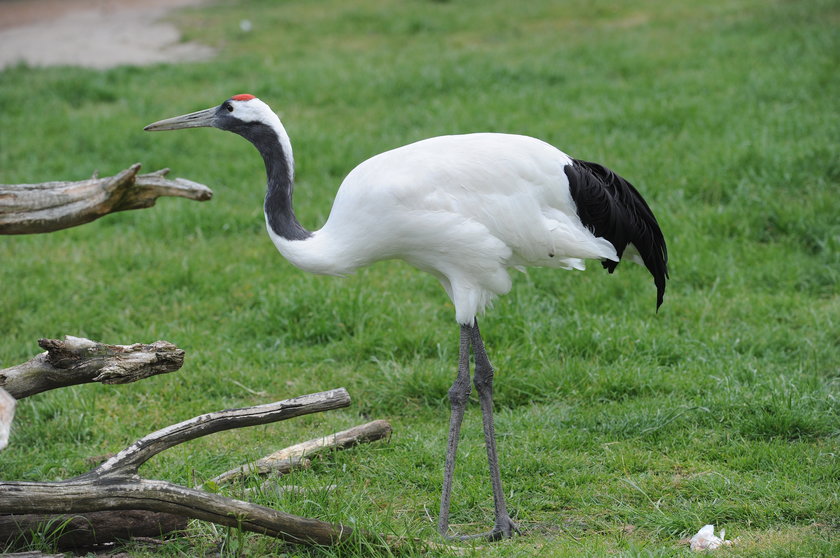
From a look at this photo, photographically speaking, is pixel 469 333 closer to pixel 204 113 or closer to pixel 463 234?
pixel 463 234

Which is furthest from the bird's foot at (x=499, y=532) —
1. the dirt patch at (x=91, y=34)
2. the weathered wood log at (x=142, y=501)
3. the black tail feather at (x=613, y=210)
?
the dirt patch at (x=91, y=34)

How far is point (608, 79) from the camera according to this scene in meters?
9.97

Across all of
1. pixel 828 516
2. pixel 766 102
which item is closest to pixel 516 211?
pixel 828 516

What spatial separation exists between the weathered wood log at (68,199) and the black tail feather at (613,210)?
5.67ft

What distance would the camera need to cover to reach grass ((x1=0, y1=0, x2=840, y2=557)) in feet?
14.4

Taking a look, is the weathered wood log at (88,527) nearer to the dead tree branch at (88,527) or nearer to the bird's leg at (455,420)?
the dead tree branch at (88,527)

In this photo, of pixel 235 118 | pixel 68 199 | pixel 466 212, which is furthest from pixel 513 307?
pixel 68 199

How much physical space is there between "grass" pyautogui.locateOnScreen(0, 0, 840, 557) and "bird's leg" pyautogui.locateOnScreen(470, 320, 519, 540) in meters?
0.13

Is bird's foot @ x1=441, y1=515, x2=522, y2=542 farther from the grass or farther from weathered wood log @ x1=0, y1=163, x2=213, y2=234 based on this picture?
weathered wood log @ x1=0, y1=163, x2=213, y2=234

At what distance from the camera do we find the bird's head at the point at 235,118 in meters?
4.30

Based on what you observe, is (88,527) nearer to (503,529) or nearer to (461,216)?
(503,529)

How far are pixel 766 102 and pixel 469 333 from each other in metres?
5.53

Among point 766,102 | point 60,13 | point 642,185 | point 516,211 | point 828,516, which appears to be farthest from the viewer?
point 60,13

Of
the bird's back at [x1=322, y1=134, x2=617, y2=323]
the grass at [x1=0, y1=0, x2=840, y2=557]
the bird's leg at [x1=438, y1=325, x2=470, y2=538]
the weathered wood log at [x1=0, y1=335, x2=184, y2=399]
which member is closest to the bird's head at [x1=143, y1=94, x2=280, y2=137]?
the bird's back at [x1=322, y1=134, x2=617, y2=323]
